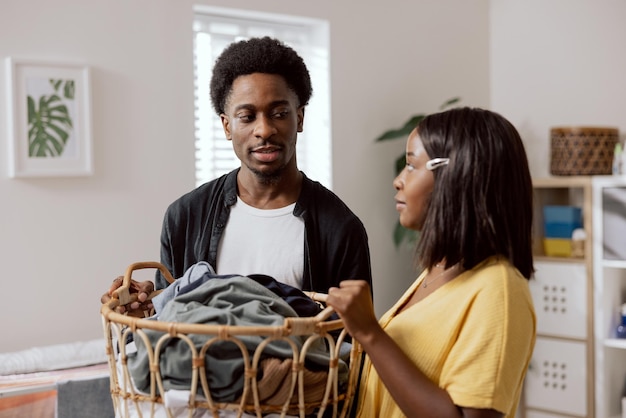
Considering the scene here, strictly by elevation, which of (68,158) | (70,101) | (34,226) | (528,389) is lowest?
(528,389)

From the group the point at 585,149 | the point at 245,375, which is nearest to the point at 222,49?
the point at 585,149

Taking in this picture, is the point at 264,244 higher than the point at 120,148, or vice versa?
the point at 120,148

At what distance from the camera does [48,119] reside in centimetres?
273

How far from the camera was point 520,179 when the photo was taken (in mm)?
1087

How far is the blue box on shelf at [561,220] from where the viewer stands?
344 centimetres

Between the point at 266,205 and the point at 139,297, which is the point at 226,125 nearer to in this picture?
the point at 266,205

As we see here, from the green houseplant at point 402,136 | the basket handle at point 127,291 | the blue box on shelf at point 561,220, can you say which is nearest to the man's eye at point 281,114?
the basket handle at point 127,291

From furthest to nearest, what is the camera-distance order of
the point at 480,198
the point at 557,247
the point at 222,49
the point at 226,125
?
the point at 557,247, the point at 222,49, the point at 226,125, the point at 480,198

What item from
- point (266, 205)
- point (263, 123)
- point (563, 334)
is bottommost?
point (563, 334)

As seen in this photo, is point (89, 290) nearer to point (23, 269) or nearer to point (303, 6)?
point (23, 269)

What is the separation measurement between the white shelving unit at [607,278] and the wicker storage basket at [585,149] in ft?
0.44

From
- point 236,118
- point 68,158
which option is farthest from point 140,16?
point 236,118

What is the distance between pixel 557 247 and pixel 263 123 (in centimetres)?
241

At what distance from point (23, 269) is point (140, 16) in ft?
3.46
